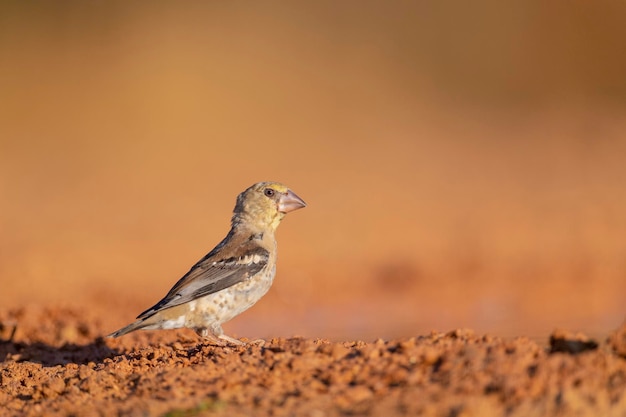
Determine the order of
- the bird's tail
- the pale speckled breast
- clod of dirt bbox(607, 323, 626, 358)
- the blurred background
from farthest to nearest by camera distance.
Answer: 1. the blurred background
2. the pale speckled breast
3. the bird's tail
4. clod of dirt bbox(607, 323, 626, 358)

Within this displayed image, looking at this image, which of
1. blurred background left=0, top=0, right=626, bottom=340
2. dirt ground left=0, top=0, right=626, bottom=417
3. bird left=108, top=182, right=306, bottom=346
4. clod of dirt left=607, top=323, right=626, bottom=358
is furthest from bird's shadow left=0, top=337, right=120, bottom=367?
clod of dirt left=607, top=323, right=626, bottom=358

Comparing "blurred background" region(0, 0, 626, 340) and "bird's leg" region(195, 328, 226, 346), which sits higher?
"blurred background" region(0, 0, 626, 340)

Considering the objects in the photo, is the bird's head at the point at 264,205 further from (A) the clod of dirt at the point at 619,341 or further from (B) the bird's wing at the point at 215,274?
(A) the clod of dirt at the point at 619,341

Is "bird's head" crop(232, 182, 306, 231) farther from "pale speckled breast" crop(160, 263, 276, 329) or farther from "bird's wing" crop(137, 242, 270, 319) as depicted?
"pale speckled breast" crop(160, 263, 276, 329)

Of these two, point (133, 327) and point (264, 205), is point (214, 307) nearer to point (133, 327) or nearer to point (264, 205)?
point (133, 327)

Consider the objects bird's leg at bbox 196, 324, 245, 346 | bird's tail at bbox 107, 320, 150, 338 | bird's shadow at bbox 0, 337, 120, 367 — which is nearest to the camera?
bird's tail at bbox 107, 320, 150, 338

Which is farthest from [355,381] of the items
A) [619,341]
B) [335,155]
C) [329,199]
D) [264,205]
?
[335,155]

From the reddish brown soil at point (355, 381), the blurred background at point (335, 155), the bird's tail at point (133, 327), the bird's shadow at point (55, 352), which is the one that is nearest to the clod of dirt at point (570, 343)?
the reddish brown soil at point (355, 381)

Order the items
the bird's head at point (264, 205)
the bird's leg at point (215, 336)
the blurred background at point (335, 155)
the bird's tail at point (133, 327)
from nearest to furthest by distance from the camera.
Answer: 1. the bird's tail at point (133, 327)
2. the bird's leg at point (215, 336)
3. the bird's head at point (264, 205)
4. the blurred background at point (335, 155)
